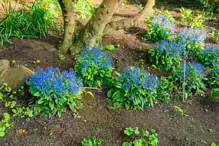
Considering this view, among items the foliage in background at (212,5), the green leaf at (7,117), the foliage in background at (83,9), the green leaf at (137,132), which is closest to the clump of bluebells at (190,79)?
the green leaf at (137,132)

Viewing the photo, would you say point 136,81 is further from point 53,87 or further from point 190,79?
point 53,87

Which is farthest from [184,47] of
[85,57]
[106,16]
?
[85,57]

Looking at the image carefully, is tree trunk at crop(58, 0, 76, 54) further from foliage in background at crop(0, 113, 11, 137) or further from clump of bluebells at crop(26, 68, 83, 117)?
foliage in background at crop(0, 113, 11, 137)

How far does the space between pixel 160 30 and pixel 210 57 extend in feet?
3.66

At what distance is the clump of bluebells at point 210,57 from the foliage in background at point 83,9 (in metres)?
2.83

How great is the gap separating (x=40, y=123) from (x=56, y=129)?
0.70 ft

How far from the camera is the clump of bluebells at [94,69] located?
4.11 meters

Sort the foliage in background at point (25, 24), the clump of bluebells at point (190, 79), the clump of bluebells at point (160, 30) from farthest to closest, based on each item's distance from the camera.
Result: the clump of bluebells at point (160, 30) → the foliage in background at point (25, 24) → the clump of bluebells at point (190, 79)

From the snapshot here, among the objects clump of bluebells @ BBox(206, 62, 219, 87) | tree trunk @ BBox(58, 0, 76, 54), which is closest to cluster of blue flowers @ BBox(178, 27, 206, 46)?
clump of bluebells @ BBox(206, 62, 219, 87)

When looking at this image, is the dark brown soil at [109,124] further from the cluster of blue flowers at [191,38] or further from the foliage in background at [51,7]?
the foliage in background at [51,7]

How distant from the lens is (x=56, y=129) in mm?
3561

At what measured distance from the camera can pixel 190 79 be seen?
4.32 meters

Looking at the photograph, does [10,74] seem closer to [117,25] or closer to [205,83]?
[117,25]

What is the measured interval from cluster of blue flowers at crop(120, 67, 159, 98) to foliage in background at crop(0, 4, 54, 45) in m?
2.13
